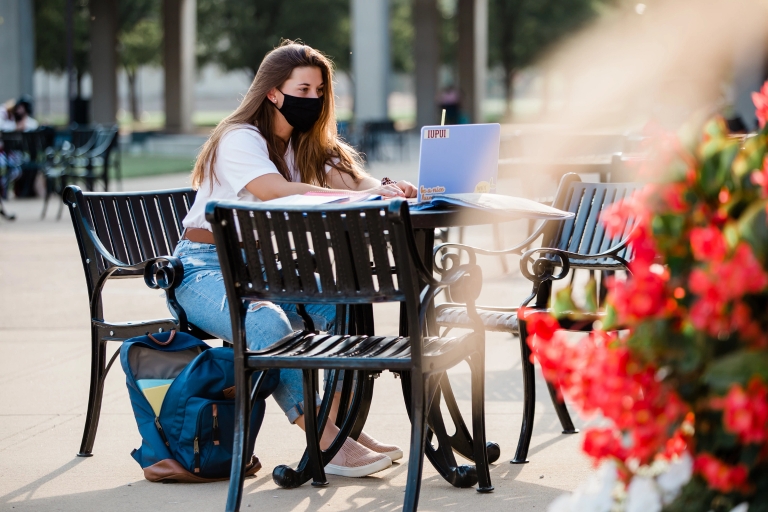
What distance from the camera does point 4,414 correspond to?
→ 5234 millimetres

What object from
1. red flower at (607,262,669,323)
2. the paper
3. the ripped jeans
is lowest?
the ripped jeans

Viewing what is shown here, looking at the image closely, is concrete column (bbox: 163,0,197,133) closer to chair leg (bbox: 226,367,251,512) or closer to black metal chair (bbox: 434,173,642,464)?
black metal chair (bbox: 434,173,642,464)

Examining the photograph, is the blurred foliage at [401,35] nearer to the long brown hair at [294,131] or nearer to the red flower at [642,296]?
the long brown hair at [294,131]

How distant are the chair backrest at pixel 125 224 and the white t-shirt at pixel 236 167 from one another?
488mm

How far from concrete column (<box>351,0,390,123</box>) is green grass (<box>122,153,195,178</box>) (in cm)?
571

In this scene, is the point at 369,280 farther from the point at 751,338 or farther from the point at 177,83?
the point at 177,83

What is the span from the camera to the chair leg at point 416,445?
3311 mm

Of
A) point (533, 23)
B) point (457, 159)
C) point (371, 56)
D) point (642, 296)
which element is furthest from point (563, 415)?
point (533, 23)

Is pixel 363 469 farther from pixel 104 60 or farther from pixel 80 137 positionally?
pixel 104 60

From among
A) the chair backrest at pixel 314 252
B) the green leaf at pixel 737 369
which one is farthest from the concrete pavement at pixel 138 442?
the green leaf at pixel 737 369

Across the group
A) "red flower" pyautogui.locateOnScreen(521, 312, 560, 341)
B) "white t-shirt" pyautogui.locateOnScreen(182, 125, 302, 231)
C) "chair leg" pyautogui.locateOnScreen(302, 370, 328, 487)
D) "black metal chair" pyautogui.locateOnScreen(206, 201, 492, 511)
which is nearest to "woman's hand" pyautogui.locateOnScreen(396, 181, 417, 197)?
"white t-shirt" pyautogui.locateOnScreen(182, 125, 302, 231)

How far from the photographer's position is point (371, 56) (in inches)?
1292

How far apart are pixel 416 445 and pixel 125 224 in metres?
2.14

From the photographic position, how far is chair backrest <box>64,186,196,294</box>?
15.4ft
